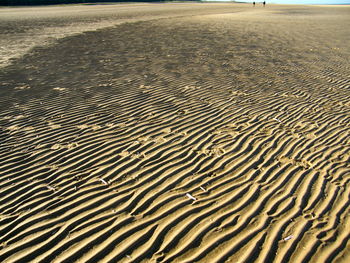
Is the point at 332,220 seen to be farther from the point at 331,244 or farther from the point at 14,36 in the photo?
the point at 14,36

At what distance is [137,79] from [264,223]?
6.90 m

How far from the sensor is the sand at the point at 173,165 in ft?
11.6

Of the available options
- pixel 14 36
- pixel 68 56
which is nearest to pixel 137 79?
pixel 68 56

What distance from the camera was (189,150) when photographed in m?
5.45

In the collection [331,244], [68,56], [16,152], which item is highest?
[68,56]

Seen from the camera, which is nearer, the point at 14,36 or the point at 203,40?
the point at 203,40

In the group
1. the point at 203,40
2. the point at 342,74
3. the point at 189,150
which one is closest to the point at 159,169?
the point at 189,150

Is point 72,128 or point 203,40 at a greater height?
point 203,40

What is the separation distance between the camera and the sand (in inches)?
139

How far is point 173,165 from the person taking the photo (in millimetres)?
5020

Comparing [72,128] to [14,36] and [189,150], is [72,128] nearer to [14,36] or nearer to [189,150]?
[189,150]

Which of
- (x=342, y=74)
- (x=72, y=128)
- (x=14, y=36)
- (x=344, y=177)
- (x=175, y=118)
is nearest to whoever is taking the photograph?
(x=344, y=177)

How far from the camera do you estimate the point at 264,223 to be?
3.82 m

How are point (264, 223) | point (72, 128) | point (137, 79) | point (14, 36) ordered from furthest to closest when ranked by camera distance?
point (14, 36) < point (137, 79) < point (72, 128) < point (264, 223)
